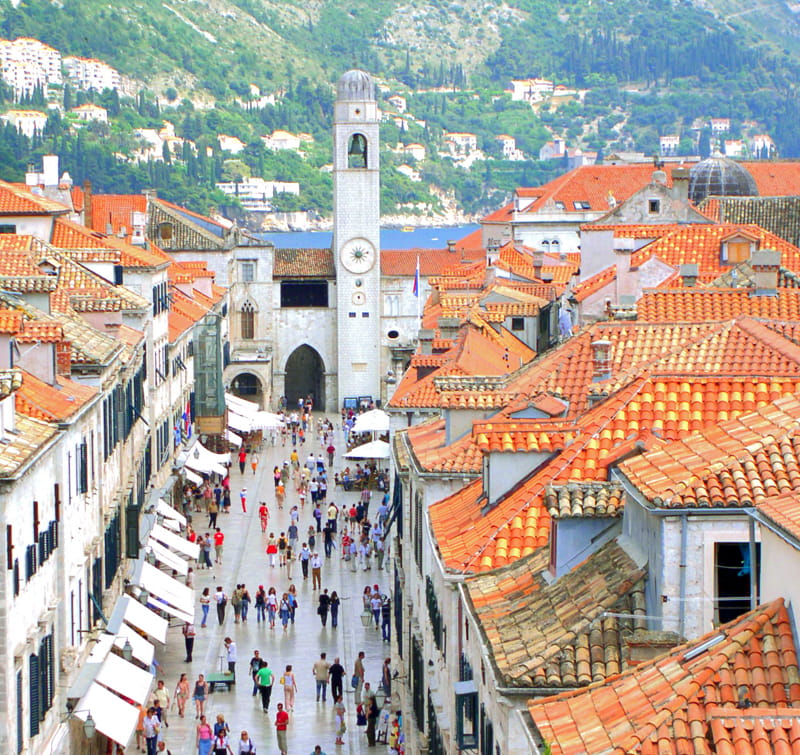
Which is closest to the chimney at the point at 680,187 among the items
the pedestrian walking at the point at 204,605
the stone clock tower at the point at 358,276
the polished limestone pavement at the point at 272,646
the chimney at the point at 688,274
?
the polished limestone pavement at the point at 272,646

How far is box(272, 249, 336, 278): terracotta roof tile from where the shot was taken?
115875mm

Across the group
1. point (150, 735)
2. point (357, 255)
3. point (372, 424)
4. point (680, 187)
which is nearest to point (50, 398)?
point (150, 735)

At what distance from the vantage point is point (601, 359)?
2834 cm

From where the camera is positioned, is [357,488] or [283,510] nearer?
[283,510]

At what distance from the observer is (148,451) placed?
55.3 meters

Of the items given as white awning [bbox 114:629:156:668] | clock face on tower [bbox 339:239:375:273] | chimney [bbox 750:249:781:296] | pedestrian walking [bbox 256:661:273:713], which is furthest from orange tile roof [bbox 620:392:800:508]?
clock face on tower [bbox 339:239:375:273]

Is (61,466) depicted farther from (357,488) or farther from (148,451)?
(357,488)

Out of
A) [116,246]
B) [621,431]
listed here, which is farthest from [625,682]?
[116,246]

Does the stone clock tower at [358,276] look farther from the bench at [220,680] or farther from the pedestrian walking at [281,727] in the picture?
the pedestrian walking at [281,727]

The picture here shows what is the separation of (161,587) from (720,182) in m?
40.3

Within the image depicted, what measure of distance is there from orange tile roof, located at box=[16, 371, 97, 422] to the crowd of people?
6.32 m

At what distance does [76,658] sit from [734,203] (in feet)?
132

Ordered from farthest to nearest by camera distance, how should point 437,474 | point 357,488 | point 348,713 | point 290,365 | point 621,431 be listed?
point 290,365
point 357,488
point 348,713
point 437,474
point 621,431

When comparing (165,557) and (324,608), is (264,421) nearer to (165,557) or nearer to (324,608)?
(165,557)
